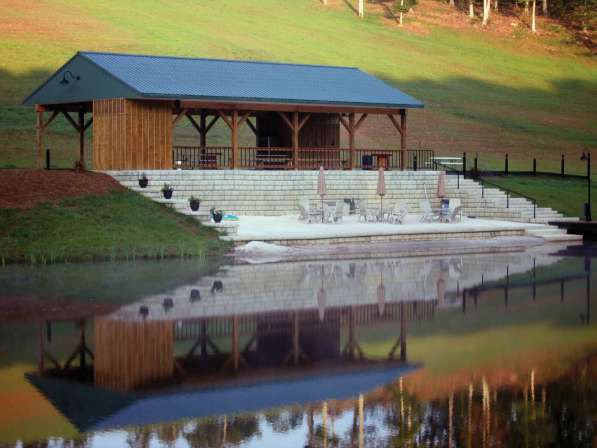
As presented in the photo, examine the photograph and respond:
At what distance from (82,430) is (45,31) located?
66.6 m

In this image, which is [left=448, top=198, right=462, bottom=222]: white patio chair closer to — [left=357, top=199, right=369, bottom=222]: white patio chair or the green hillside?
[left=357, top=199, right=369, bottom=222]: white patio chair

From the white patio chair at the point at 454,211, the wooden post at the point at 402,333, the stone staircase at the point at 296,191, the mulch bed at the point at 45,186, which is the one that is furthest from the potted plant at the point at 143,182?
the wooden post at the point at 402,333

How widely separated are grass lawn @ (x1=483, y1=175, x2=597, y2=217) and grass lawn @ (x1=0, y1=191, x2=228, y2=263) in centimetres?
1736

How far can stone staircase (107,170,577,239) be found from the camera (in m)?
35.2

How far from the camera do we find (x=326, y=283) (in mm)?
22328

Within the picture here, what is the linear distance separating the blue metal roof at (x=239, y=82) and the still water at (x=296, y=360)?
46.7 feet

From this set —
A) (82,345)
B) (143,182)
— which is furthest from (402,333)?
(143,182)

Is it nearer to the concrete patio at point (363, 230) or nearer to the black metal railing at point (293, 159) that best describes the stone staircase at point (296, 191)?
the concrete patio at point (363, 230)

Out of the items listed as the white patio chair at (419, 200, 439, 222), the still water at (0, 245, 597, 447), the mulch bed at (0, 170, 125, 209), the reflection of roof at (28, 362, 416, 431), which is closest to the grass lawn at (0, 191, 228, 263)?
the mulch bed at (0, 170, 125, 209)

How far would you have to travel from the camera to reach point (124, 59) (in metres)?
39.8

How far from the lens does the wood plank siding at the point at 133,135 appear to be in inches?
1433

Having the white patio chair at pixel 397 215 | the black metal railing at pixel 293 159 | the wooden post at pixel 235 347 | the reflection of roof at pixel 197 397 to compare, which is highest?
the black metal railing at pixel 293 159

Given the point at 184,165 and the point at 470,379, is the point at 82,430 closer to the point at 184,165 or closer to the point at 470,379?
the point at 470,379

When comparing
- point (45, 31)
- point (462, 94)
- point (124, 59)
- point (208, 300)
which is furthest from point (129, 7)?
point (208, 300)
